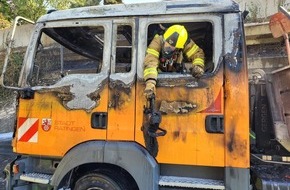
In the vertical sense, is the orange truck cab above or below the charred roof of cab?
below

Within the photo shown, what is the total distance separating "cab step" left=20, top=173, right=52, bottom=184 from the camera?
11.4ft

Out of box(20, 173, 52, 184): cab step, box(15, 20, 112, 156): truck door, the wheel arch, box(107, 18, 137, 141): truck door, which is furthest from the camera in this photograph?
box(20, 173, 52, 184): cab step

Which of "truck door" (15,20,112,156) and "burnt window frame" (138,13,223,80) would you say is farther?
"truck door" (15,20,112,156)

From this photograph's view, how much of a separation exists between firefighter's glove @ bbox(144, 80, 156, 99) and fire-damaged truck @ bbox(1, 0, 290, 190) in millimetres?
47

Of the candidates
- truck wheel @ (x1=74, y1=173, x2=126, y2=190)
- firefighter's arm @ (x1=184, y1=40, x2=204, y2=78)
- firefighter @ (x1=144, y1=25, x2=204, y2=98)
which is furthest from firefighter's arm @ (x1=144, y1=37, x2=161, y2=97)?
truck wheel @ (x1=74, y1=173, x2=126, y2=190)

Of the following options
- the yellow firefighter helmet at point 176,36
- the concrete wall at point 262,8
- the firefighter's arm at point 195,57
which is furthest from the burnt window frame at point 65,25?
the concrete wall at point 262,8

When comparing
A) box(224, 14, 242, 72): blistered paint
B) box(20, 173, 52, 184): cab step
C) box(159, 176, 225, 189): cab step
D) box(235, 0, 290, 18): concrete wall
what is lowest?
box(20, 173, 52, 184): cab step

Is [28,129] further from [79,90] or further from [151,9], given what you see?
[151,9]

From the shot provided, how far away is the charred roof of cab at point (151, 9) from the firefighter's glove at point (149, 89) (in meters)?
0.73

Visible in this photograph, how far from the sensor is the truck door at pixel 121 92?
10.5ft

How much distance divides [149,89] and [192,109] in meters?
0.45

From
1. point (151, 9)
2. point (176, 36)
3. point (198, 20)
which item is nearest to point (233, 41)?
point (198, 20)

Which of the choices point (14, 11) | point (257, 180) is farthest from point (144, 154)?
point (14, 11)

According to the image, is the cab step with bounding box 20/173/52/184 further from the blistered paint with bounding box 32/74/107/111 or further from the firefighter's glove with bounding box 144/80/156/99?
the firefighter's glove with bounding box 144/80/156/99
